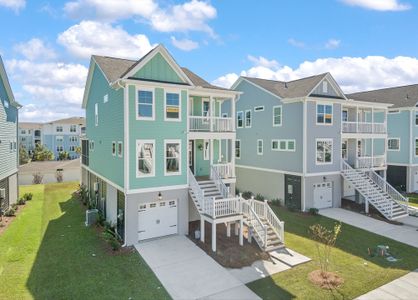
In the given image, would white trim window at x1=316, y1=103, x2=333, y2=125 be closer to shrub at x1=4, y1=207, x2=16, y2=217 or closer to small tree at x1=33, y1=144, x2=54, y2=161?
shrub at x1=4, y1=207, x2=16, y2=217

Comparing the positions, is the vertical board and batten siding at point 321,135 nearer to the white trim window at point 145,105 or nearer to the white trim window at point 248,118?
the white trim window at point 248,118

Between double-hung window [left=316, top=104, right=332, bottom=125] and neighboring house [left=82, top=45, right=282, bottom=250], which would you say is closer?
neighboring house [left=82, top=45, right=282, bottom=250]

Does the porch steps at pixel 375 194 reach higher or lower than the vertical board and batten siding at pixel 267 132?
lower

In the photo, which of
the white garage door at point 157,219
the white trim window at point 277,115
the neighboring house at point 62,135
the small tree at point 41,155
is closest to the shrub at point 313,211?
the white trim window at point 277,115

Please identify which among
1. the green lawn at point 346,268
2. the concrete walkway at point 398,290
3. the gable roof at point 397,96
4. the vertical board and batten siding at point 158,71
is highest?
the gable roof at point 397,96

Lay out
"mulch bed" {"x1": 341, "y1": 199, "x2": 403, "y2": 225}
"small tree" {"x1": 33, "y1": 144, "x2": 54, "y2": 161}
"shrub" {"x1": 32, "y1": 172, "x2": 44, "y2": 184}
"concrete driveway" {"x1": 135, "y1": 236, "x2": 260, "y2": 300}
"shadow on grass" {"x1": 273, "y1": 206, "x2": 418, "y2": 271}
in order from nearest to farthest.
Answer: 1. "concrete driveway" {"x1": 135, "y1": 236, "x2": 260, "y2": 300}
2. "shadow on grass" {"x1": 273, "y1": 206, "x2": 418, "y2": 271}
3. "mulch bed" {"x1": 341, "y1": 199, "x2": 403, "y2": 225}
4. "shrub" {"x1": 32, "y1": 172, "x2": 44, "y2": 184}
5. "small tree" {"x1": 33, "y1": 144, "x2": 54, "y2": 161}

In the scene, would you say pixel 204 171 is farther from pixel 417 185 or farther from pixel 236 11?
pixel 417 185

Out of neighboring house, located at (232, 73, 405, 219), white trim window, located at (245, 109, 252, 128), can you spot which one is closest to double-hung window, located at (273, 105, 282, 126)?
neighboring house, located at (232, 73, 405, 219)

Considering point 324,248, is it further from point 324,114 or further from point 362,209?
point 324,114
